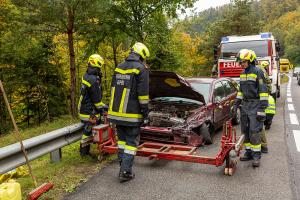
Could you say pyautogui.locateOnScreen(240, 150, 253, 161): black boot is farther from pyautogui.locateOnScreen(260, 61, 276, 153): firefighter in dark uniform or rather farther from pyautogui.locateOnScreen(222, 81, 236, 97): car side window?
pyautogui.locateOnScreen(222, 81, 236, 97): car side window

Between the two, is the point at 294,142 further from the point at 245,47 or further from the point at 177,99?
the point at 245,47

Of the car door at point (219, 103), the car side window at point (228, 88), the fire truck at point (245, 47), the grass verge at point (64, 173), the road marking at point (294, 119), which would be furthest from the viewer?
the fire truck at point (245, 47)

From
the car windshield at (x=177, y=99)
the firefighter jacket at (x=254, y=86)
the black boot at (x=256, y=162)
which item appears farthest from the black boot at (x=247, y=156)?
the car windshield at (x=177, y=99)

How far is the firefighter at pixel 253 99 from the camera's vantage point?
630 cm

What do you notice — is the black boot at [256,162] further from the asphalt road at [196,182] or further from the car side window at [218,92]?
the car side window at [218,92]

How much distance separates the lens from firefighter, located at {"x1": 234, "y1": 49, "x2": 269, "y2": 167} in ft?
20.7

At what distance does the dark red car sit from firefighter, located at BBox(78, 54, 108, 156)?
1147 millimetres

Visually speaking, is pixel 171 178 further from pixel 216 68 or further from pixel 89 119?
pixel 216 68

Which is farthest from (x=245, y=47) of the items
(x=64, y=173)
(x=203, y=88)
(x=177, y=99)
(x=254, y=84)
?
(x=64, y=173)

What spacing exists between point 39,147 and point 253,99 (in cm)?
392

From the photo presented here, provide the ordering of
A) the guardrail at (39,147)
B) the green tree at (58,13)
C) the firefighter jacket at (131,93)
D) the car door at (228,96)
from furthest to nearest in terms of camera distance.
Answer: 1. the green tree at (58,13)
2. the car door at (228,96)
3. the firefighter jacket at (131,93)
4. the guardrail at (39,147)

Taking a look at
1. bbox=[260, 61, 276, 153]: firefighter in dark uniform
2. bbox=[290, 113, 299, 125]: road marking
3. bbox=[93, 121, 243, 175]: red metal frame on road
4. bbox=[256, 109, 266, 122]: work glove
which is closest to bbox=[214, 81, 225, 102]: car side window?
bbox=[260, 61, 276, 153]: firefighter in dark uniform

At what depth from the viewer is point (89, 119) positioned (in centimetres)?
661

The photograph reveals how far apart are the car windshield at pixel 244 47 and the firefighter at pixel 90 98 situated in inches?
377
